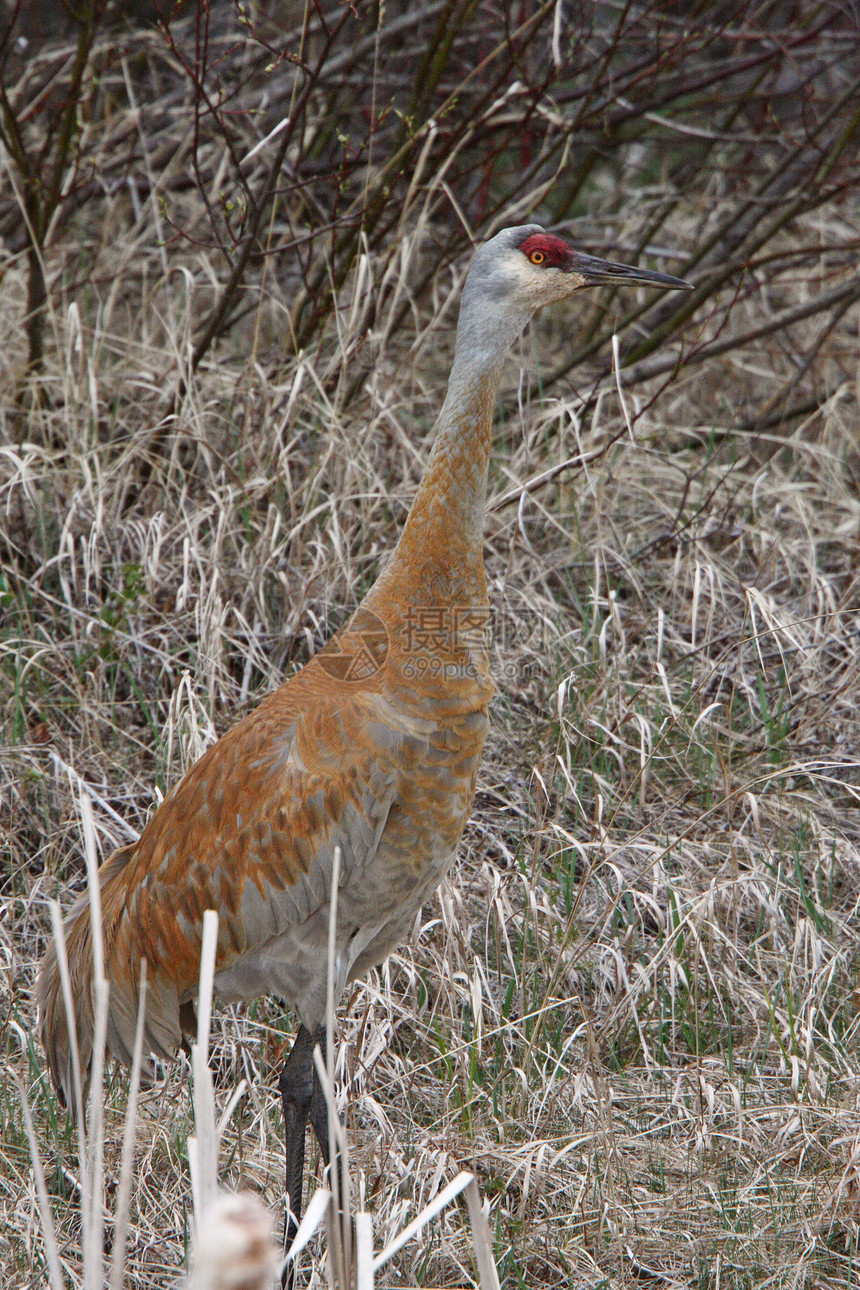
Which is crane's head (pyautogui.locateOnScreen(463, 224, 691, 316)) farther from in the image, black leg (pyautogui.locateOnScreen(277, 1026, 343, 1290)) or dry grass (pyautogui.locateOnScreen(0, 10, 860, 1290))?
black leg (pyautogui.locateOnScreen(277, 1026, 343, 1290))

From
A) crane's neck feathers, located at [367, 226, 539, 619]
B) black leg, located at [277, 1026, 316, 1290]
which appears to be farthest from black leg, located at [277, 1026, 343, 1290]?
crane's neck feathers, located at [367, 226, 539, 619]

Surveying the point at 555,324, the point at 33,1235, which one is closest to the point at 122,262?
the point at 555,324

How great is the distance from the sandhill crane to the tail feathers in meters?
0.06

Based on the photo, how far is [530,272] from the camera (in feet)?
7.86

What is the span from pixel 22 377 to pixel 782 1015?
3.23m

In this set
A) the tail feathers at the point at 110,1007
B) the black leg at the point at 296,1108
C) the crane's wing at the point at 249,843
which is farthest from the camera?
the tail feathers at the point at 110,1007

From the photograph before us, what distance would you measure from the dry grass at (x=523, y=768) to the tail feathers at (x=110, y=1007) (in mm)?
150

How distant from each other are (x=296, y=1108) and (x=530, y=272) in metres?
1.79

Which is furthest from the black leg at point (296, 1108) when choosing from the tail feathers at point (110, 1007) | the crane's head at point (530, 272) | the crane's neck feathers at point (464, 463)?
the crane's head at point (530, 272)

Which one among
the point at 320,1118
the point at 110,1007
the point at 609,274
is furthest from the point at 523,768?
the point at 609,274

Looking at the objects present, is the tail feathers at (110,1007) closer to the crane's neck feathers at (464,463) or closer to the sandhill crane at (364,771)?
the sandhill crane at (364,771)

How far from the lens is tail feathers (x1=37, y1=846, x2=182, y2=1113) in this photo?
2529mm

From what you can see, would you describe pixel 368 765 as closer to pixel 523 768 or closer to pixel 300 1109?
pixel 300 1109

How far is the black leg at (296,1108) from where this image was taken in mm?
2410
